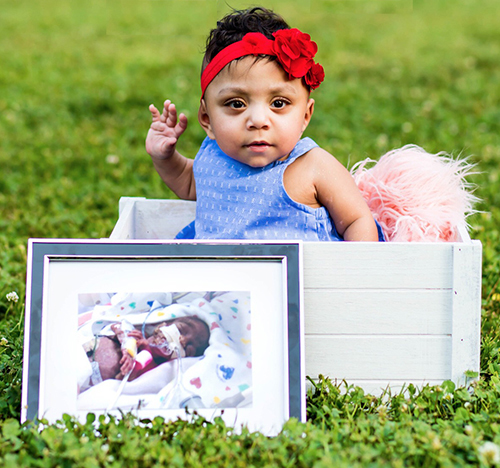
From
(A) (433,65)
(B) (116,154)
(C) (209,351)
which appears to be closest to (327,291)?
(C) (209,351)

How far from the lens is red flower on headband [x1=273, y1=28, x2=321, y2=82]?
2.18m

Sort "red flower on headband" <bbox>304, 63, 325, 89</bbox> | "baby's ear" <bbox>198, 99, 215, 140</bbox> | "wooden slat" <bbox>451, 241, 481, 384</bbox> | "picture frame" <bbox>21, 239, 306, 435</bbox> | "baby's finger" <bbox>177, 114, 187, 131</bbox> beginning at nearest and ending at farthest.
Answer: "picture frame" <bbox>21, 239, 306, 435</bbox>
"wooden slat" <bbox>451, 241, 481, 384</bbox>
"red flower on headband" <bbox>304, 63, 325, 89</bbox>
"baby's ear" <bbox>198, 99, 215, 140</bbox>
"baby's finger" <bbox>177, 114, 187, 131</bbox>

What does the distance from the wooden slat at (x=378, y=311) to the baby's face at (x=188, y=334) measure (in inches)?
12.7

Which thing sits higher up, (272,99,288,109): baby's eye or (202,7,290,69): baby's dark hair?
(202,7,290,69): baby's dark hair

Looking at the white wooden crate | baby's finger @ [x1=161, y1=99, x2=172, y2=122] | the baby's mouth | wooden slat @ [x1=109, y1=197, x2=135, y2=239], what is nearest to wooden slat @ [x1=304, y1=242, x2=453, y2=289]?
the white wooden crate

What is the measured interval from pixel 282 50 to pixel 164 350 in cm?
96

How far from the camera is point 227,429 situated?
6.13ft

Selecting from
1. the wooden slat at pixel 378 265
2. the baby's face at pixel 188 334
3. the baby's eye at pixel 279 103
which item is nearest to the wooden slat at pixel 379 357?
the wooden slat at pixel 378 265

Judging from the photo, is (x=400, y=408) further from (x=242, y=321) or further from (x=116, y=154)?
(x=116, y=154)

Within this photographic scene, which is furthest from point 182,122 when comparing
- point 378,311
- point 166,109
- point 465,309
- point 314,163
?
point 465,309

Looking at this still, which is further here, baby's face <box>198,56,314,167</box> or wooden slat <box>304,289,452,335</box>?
baby's face <box>198,56,314,167</box>

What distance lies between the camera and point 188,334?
6.60 feet

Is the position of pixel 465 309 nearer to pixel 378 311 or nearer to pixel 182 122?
pixel 378 311

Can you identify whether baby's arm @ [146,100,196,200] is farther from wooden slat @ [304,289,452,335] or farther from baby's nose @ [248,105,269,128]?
wooden slat @ [304,289,452,335]
